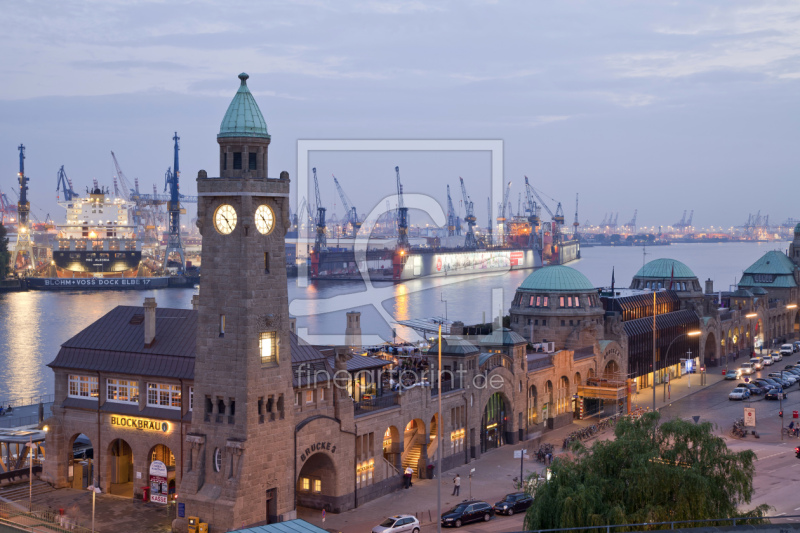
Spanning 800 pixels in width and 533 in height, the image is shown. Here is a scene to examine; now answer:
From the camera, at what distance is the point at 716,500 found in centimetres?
4309

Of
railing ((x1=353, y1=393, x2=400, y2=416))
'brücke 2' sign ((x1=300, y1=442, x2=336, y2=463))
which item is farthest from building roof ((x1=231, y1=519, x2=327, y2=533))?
railing ((x1=353, y1=393, x2=400, y2=416))

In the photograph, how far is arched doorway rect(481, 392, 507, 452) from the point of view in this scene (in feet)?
241

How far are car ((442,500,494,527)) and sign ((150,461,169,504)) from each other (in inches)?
666

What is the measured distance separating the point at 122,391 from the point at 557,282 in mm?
49491

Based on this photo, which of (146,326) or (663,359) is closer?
(146,326)

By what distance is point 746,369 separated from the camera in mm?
113625

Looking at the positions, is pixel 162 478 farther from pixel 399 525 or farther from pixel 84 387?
pixel 399 525

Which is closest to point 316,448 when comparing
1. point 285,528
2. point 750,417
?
point 285,528

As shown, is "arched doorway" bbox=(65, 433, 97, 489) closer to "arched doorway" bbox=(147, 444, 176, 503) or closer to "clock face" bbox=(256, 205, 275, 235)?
"arched doorway" bbox=(147, 444, 176, 503)

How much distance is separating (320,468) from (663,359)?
207 ft

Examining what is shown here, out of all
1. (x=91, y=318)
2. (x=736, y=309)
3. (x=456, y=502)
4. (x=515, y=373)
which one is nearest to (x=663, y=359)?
(x=736, y=309)

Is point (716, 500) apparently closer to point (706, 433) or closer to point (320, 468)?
point (706, 433)

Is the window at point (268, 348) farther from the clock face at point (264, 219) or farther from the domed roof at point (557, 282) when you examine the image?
the domed roof at point (557, 282)

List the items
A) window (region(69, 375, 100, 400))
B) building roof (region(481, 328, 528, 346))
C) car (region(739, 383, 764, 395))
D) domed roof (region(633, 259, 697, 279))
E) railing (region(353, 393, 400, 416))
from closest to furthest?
window (region(69, 375, 100, 400)) → railing (region(353, 393, 400, 416)) → building roof (region(481, 328, 528, 346)) → car (region(739, 383, 764, 395)) → domed roof (region(633, 259, 697, 279))
